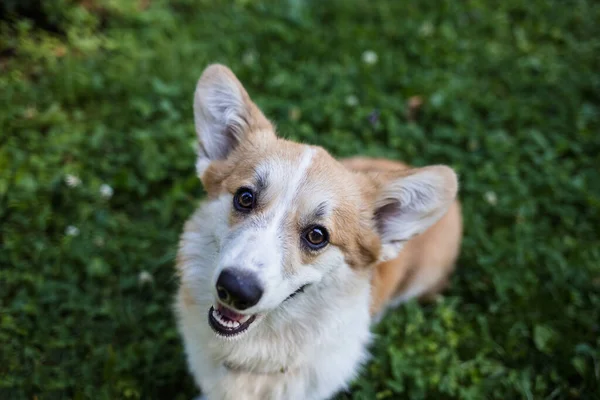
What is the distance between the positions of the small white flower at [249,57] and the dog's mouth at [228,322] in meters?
3.08

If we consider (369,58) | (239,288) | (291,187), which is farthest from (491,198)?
(239,288)

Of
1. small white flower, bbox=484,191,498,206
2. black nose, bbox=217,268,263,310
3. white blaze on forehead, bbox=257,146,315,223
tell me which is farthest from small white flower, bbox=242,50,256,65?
black nose, bbox=217,268,263,310

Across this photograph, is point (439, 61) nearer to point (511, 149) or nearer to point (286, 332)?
point (511, 149)

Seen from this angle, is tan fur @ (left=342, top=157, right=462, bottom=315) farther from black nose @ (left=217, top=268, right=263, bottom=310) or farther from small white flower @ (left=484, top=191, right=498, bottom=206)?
black nose @ (left=217, top=268, right=263, bottom=310)

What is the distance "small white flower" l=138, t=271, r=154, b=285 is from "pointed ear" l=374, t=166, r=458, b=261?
66.9 inches

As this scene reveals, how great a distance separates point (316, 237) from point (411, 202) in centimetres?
58

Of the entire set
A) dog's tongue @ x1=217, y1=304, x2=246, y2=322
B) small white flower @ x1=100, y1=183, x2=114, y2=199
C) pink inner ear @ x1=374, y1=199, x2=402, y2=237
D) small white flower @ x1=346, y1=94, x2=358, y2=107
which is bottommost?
small white flower @ x1=100, y1=183, x2=114, y2=199

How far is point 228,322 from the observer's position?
2.38 meters

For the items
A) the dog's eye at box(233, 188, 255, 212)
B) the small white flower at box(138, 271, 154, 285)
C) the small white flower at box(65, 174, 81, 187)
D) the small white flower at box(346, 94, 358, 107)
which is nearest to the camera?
the dog's eye at box(233, 188, 255, 212)

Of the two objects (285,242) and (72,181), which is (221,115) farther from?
(72,181)

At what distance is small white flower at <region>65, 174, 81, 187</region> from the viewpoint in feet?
12.3

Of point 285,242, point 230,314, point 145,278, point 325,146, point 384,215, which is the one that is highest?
point 285,242

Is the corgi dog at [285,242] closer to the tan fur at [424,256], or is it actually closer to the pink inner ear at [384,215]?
the pink inner ear at [384,215]

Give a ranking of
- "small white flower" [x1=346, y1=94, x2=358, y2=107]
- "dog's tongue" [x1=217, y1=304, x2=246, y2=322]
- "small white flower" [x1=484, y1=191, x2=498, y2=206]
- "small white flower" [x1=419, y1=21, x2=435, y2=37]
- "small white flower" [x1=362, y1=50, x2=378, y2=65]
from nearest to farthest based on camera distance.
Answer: "dog's tongue" [x1=217, y1=304, x2=246, y2=322] → "small white flower" [x1=484, y1=191, x2=498, y2=206] → "small white flower" [x1=346, y1=94, x2=358, y2=107] → "small white flower" [x1=362, y1=50, x2=378, y2=65] → "small white flower" [x1=419, y1=21, x2=435, y2=37]
